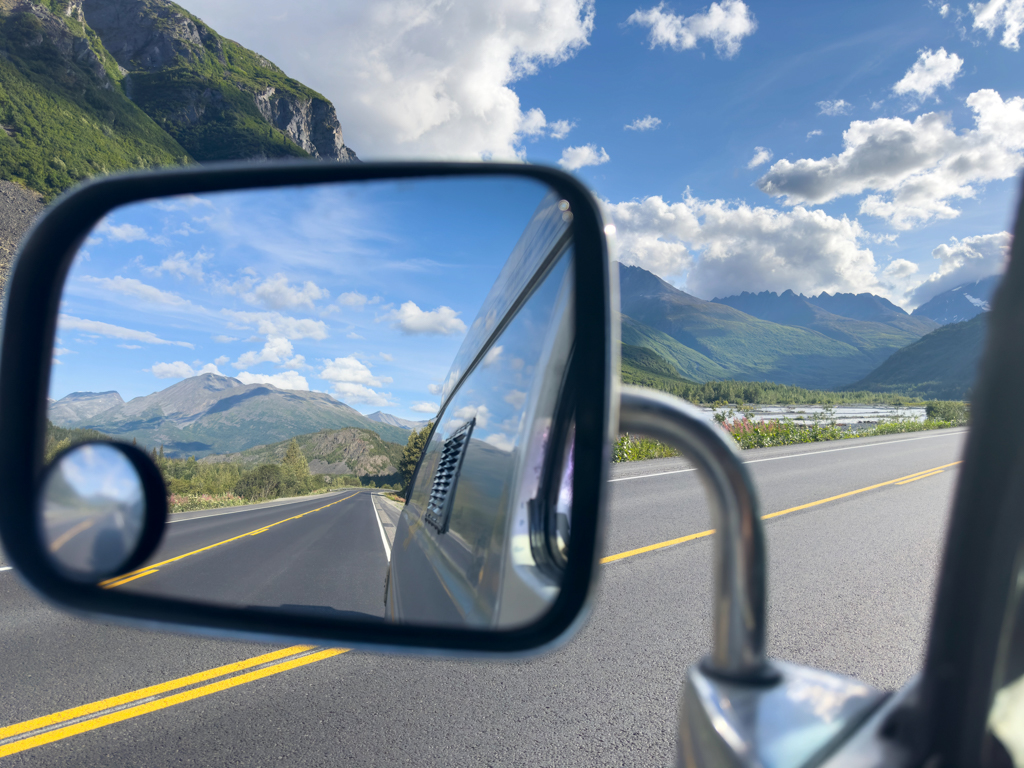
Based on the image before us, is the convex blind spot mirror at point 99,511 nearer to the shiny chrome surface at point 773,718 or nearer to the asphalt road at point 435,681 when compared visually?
the asphalt road at point 435,681

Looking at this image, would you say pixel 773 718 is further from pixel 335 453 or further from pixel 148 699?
pixel 148 699

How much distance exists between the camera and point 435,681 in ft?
12.0

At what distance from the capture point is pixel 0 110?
71.8 meters

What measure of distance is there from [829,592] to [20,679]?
20.4 feet

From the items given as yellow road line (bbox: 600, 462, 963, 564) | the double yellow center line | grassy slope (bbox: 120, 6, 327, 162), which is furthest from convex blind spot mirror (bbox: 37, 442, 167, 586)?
grassy slope (bbox: 120, 6, 327, 162)

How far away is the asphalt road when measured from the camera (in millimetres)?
2994

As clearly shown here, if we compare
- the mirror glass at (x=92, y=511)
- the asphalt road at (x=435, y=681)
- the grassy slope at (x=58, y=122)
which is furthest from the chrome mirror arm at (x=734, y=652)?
the grassy slope at (x=58, y=122)

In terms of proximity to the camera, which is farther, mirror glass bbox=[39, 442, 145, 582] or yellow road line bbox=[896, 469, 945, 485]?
yellow road line bbox=[896, 469, 945, 485]

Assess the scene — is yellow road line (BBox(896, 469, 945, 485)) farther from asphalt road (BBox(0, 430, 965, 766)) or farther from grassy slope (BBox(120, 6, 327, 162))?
grassy slope (BBox(120, 6, 327, 162))

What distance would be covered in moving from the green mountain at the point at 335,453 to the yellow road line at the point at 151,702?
1960 millimetres

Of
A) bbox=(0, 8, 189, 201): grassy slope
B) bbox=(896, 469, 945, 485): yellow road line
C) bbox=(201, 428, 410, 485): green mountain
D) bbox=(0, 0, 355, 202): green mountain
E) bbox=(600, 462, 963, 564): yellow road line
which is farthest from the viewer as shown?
bbox=(0, 0, 355, 202): green mountain

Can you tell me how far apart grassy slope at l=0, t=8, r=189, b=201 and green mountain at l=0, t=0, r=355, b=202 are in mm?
190

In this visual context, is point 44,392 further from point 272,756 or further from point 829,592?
point 829,592

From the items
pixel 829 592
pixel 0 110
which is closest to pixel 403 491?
pixel 829 592
